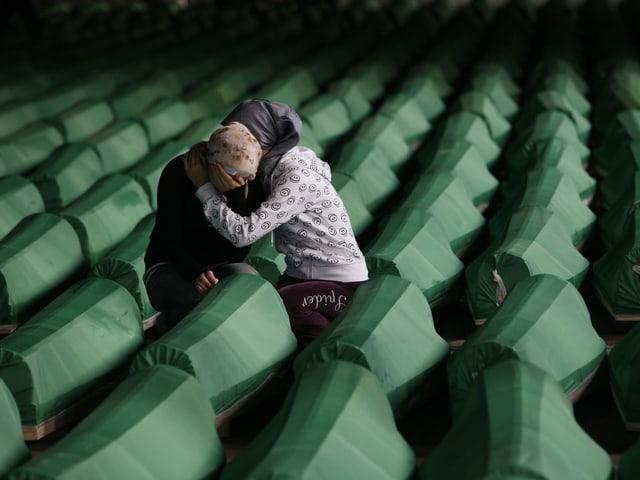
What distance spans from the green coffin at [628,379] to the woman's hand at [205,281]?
2.98ft

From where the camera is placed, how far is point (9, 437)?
2064 millimetres

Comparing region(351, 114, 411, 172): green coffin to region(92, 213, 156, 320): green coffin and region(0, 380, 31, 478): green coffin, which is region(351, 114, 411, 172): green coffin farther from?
region(0, 380, 31, 478): green coffin

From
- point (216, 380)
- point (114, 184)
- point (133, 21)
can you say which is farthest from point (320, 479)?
point (133, 21)

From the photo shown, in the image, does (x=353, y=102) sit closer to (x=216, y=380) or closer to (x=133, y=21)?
(x=216, y=380)

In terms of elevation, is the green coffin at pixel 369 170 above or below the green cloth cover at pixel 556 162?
above

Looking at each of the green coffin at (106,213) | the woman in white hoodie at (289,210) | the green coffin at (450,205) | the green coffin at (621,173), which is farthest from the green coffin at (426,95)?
the woman in white hoodie at (289,210)

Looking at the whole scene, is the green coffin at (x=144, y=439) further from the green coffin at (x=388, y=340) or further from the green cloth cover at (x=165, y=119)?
the green cloth cover at (x=165, y=119)

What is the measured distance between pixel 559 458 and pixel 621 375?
2.32ft

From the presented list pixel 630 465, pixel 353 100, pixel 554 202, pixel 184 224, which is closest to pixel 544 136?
pixel 554 202

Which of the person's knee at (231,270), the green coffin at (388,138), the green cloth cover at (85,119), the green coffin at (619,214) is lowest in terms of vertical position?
the green coffin at (619,214)

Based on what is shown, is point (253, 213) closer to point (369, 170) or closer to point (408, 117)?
point (369, 170)

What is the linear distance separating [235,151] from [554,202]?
4.11 feet

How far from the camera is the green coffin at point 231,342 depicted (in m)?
2.34

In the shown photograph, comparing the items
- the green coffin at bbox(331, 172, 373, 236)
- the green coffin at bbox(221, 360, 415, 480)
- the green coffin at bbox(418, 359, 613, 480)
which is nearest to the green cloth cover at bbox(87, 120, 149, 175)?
the green coffin at bbox(331, 172, 373, 236)
